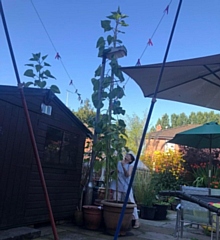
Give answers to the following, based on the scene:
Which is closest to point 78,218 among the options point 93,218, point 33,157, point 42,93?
point 93,218

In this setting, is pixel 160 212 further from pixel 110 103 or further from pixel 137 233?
pixel 110 103

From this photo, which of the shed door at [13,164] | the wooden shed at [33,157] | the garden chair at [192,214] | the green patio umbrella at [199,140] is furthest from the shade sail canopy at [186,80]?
the green patio umbrella at [199,140]

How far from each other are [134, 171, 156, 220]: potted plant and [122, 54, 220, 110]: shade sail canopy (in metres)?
3.45

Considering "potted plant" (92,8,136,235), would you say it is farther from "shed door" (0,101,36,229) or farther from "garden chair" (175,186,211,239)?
"shed door" (0,101,36,229)

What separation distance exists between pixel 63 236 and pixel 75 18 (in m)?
6.60

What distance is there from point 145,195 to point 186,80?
4443mm

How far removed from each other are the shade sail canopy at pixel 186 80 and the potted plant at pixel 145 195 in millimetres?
3447

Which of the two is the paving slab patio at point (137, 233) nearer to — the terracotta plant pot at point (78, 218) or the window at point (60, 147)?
the terracotta plant pot at point (78, 218)

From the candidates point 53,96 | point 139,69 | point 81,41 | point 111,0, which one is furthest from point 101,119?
point 81,41

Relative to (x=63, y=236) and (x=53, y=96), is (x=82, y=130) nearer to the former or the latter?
(x=53, y=96)

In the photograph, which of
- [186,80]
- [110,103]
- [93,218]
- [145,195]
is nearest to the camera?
[186,80]

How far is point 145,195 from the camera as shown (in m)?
6.72

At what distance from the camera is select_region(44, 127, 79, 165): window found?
15.9 feet

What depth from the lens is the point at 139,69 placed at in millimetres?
2529
